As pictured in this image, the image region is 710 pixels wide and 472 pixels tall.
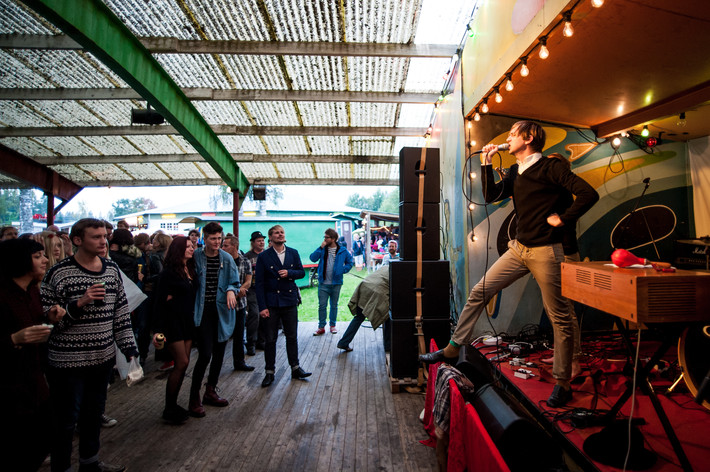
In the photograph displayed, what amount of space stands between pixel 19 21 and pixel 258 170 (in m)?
5.19

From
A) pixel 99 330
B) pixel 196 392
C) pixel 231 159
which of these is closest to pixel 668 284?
pixel 99 330

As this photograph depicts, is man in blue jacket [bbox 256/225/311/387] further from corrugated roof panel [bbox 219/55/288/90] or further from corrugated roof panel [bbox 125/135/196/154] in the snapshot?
corrugated roof panel [bbox 125/135/196/154]

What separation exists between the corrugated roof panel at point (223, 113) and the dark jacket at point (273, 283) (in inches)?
149

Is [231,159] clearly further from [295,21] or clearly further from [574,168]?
[574,168]

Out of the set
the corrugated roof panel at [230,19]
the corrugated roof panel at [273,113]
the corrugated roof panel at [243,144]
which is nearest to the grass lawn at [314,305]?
the corrugated roof panel at [273,113]

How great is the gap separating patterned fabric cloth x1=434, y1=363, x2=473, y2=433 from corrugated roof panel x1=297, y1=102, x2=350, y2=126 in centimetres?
529

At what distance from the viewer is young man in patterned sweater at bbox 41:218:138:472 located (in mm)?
2199

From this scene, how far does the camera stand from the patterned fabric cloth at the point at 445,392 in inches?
84.0

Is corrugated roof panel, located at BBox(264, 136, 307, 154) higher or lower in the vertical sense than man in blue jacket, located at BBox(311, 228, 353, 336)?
higher

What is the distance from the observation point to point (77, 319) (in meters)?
2.22

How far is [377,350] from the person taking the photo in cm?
517

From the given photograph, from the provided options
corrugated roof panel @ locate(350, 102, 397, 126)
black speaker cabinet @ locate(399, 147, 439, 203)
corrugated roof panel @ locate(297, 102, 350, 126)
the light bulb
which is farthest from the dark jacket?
corrugated roof panel @ locate(350, 102, 397, 126)

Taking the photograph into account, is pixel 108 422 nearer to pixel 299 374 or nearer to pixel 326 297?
pixel 299 374

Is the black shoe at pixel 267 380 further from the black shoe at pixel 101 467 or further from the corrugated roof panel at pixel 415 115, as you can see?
the corrugated roof panel at pixel 415 115
